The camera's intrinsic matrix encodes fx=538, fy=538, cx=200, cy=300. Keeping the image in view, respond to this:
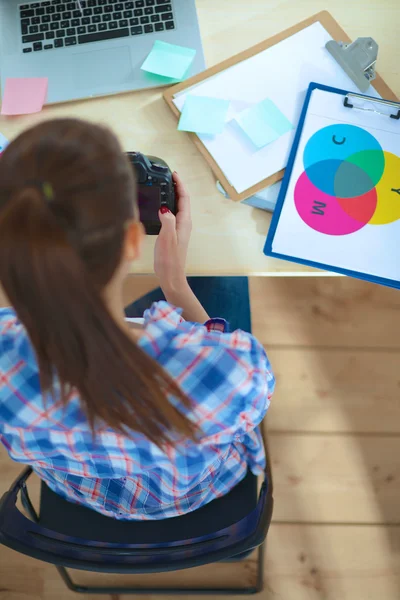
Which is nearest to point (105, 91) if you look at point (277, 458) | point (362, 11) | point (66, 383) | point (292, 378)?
point (362, 11)

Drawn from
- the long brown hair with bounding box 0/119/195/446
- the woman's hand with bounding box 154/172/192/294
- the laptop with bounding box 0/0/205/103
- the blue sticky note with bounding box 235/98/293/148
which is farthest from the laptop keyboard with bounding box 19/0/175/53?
the long brown hair with bounding box 0/119/195/446

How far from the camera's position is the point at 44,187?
1.51 ft

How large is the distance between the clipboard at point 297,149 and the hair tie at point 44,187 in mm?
489

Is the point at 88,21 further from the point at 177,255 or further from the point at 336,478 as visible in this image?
the point at 336,478

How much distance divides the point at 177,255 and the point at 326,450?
2.58 feet

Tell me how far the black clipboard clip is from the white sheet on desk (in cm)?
3

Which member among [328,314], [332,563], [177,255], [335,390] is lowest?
[332,563]

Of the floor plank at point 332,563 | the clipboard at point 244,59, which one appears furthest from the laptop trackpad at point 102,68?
the floor plank at point 332,563

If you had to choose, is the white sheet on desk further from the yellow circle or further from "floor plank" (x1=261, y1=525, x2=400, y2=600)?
"floor plank" (x1=261, y1=525, x2=400, y2=600)

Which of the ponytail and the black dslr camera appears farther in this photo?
the black dslr camera

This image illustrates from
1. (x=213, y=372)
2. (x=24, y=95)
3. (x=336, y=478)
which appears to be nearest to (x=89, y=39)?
(x=24, y=95)

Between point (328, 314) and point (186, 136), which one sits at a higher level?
point (186, 136)

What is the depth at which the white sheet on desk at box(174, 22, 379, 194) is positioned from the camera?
0.92 m

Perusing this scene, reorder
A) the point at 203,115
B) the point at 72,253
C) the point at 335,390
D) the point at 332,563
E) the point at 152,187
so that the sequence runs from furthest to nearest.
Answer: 1. the point at 335,390
2. the point at 332,563
3. the point at 203,115
4. the point at 152,187
5. the point at 72,253
